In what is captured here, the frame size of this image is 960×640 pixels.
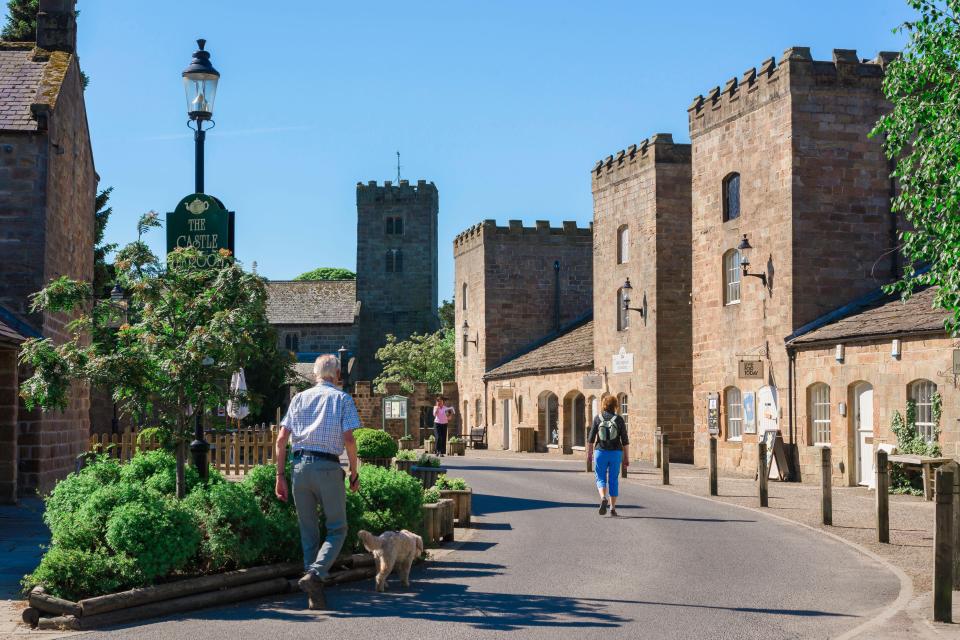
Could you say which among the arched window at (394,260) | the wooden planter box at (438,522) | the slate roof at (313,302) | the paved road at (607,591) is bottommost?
the paved road at (607,591)

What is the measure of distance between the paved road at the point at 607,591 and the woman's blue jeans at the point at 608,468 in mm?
727

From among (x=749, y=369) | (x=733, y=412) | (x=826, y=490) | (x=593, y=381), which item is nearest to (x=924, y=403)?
(x=749, y=369)

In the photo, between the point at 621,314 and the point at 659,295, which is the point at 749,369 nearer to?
the point at 659,295

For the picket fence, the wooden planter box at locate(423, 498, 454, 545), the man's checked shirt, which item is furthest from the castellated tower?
the man's checked shirt

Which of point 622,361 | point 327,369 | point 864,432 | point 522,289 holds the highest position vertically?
point 522,289

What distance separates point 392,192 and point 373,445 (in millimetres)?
66768

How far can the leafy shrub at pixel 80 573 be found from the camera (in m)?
8.08

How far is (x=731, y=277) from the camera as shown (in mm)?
27984

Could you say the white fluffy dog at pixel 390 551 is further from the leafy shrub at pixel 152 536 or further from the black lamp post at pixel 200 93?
the black lamp post at pixel 200 93

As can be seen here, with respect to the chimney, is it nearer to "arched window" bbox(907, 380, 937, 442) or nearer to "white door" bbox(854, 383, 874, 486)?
"white door" bbox(854, 383, 874, 486)

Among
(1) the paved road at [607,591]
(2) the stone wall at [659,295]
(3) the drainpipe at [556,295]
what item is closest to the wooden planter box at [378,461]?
(1) the paved road at [607,591]

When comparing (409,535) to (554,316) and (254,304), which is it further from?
(554,316)

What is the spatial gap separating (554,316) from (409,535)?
131ft

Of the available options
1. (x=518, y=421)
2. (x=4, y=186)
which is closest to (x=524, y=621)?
(x=4, y=186)
